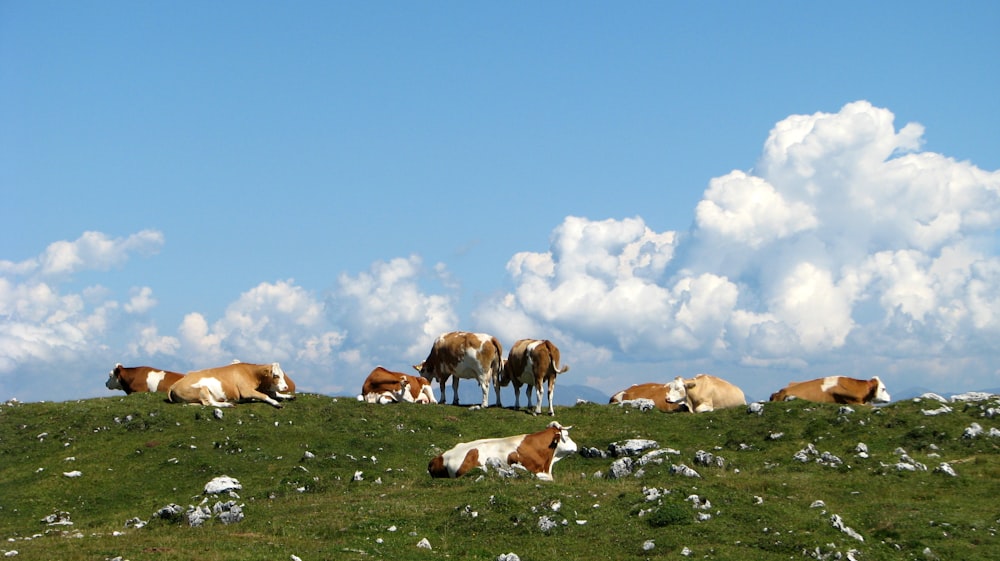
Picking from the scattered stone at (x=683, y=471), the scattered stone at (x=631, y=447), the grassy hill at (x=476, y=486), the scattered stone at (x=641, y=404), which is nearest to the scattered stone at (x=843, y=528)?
the grassy hill at (x=476, y=486)

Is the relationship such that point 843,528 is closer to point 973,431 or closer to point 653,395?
point 973,431

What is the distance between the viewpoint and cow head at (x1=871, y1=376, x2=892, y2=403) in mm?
40438

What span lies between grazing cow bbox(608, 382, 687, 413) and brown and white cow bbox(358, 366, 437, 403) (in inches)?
373

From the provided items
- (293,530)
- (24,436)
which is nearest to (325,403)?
(24,436)

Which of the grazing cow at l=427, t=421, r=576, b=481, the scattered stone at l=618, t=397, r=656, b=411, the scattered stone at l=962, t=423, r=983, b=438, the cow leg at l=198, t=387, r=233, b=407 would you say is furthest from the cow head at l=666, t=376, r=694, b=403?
the cow leg at l=198, t=387, r=233, b=407

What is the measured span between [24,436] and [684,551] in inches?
926

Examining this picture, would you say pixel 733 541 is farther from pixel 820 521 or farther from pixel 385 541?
pixel 385 541

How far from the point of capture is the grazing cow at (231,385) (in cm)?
3519

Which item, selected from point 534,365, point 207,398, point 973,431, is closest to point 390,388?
point 534,365

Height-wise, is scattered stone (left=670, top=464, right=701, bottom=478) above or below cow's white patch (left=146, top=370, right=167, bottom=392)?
below

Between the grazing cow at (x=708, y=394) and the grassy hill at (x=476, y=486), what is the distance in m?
4.32

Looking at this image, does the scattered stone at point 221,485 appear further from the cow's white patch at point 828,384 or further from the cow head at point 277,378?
the cow's white patch at point 828,384

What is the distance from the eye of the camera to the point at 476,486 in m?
23.2

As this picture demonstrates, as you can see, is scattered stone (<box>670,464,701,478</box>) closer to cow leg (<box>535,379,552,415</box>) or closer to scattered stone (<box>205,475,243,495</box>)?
scattered stone (<box>205,475,243,495</box>)
